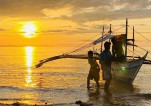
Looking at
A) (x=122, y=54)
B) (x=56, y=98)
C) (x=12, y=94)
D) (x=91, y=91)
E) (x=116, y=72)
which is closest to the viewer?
(x=56, y=98)

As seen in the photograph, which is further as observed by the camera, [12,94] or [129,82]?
[129,82]

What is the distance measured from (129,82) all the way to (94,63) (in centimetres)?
527

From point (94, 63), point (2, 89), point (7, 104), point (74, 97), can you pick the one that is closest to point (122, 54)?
point (94, 63)

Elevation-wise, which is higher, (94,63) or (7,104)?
(94,63)

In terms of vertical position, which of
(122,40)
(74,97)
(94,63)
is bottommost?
(74,97)

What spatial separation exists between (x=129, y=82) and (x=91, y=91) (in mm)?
5263

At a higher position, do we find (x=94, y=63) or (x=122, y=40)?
(x=122, y=40)

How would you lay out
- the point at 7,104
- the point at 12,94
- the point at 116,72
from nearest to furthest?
the point at 7,104 → the point at 12,94 → the point at 116,72

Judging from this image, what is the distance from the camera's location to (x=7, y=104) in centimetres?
1316

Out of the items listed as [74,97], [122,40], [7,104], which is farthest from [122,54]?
[7,104]

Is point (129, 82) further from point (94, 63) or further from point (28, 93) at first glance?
point (28, 93)

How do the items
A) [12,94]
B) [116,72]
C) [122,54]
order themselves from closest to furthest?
[12,94] < [122,54] < [116,72]

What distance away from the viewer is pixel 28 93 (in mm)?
17562

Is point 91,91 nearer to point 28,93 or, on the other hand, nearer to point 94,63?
point 94,63
